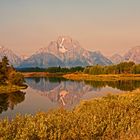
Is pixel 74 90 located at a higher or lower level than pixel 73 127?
lower

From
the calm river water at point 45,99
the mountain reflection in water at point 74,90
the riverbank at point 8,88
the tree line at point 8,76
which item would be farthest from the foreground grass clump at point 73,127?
the tree line at point 8,76

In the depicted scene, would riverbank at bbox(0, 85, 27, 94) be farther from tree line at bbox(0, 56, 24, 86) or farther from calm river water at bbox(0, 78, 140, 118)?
calm river water at bbox(0, 78, 140, 118)

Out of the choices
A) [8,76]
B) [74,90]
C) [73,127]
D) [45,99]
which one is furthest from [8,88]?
[73,127]

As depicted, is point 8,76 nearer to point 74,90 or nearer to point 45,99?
point 74,90

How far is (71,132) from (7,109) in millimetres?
49555

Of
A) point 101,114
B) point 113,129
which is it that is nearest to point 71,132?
point 113,129

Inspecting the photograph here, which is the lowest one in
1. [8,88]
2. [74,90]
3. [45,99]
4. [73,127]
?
[45,99]

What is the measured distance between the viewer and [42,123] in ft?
60.1

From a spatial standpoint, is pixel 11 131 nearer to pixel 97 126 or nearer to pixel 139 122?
pixel 97 126

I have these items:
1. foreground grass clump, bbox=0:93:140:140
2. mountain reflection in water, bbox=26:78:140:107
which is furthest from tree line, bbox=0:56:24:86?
foreground grass clump, bbox=0:93:140:140

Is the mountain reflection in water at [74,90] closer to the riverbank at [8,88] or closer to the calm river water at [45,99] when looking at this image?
the calm river water at [45,99]

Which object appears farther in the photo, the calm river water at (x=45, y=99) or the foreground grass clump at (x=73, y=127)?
the calm river water at (x=45, y=99)

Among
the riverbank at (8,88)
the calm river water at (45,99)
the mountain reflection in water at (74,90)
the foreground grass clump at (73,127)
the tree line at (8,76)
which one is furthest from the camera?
the tree line at (8,76)

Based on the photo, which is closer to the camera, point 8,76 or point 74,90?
point 8,76
